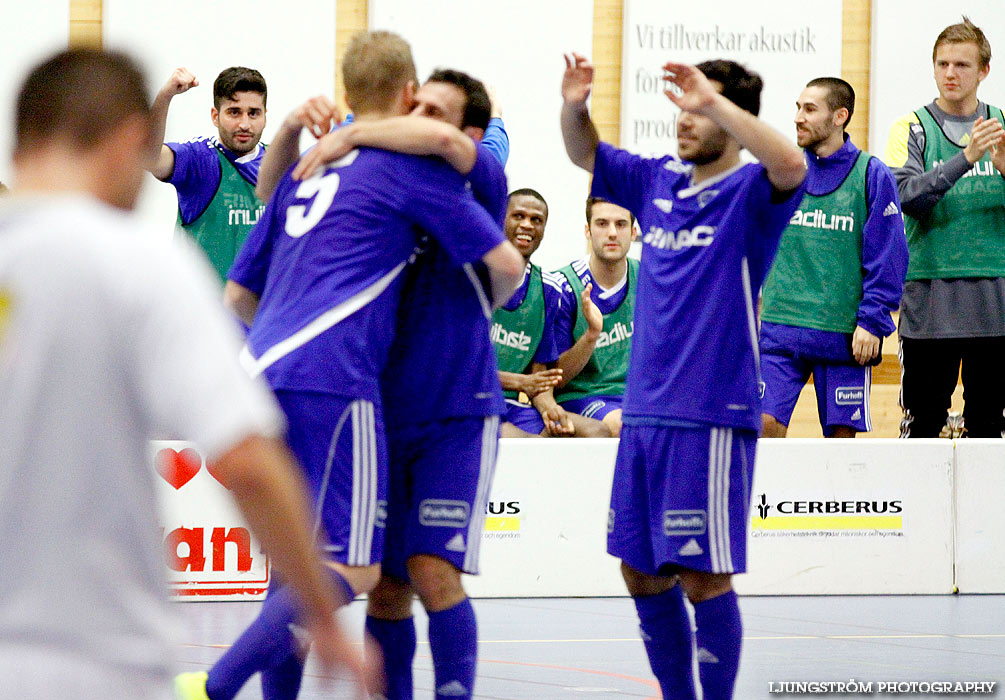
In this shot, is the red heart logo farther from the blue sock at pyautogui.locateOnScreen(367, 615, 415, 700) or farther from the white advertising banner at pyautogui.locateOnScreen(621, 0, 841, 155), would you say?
the white advertising banner at pyautogui.locateOnScreen(621, 0, 841, 155)

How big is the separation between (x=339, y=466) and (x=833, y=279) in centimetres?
452

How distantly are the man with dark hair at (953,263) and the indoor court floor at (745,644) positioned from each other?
3.60ft

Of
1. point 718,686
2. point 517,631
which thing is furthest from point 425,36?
point 718,686

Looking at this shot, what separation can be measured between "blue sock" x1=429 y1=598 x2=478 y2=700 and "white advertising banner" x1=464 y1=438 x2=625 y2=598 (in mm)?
3394

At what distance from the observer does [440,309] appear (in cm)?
350

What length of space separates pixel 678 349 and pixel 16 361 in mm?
2495

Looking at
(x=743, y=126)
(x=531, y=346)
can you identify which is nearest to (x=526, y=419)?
(x=531, y=346)

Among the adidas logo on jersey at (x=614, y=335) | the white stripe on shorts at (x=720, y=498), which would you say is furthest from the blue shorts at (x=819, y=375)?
the white stripe on shorts at (x=720, y=498)

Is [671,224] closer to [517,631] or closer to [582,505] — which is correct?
[517,631]

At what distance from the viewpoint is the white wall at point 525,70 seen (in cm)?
941

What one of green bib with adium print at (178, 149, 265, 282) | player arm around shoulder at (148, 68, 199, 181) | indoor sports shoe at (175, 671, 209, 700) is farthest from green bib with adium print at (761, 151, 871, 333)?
indoor sports shoe at (175, 671, 209, 700)

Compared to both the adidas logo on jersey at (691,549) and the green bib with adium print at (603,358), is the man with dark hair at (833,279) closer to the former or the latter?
the green bib with adium print at (603,358)

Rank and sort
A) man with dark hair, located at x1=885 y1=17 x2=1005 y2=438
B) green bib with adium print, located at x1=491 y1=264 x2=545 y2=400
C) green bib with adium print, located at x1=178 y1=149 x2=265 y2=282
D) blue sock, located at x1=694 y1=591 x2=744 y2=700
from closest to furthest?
blue sock, located at x1=694 y1=591 x2=744 y2=700
green bib with adium print, located at x1=178 y1=149 x2=265 y2=282
green bib with adium print, located at x1=491 y1=264 x2=545 y2=400
man with dark hair, located at x1=885 y1=17 x2=1005 y2=438

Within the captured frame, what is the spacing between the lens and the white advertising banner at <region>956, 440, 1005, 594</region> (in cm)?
722
